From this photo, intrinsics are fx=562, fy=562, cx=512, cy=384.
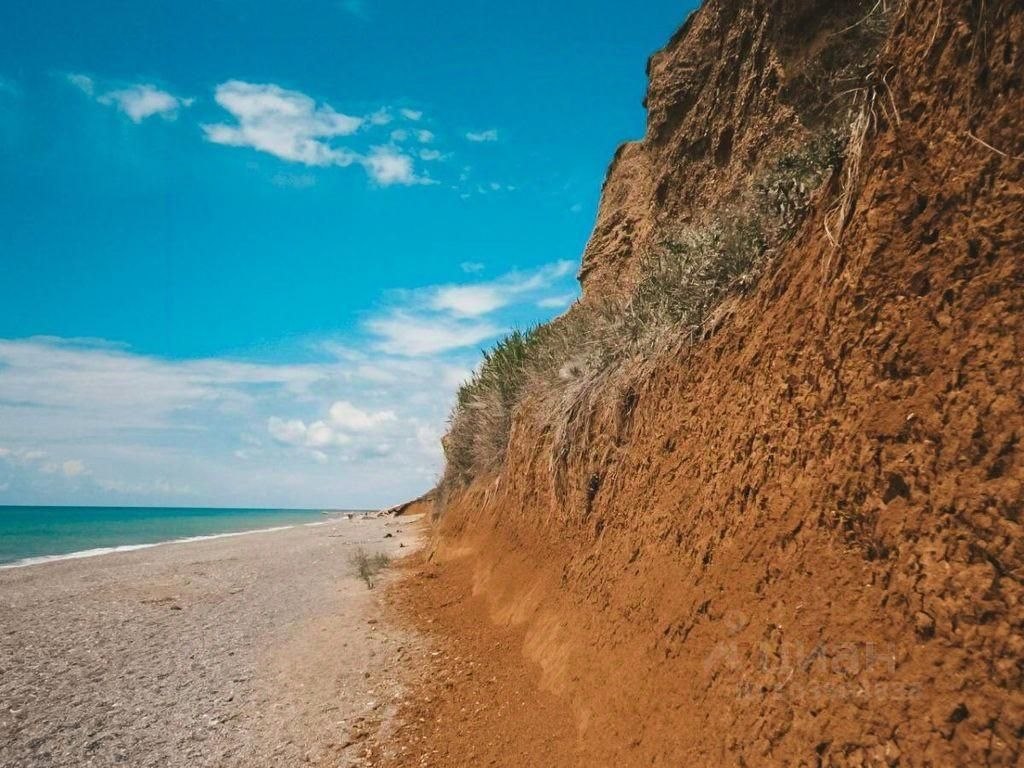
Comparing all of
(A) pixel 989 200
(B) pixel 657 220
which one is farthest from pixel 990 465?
(B) pixel 657 220

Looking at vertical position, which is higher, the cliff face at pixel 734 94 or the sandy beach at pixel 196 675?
the cliff face at pixel 734 94

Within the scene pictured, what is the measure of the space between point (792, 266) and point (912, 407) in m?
1.16

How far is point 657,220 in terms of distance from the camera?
778 cm

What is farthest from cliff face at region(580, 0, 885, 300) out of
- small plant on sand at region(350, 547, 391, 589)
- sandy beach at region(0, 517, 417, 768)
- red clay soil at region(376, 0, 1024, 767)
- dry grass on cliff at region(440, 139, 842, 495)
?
Answer: small plant on sand at region(350, 547, 391, 589)

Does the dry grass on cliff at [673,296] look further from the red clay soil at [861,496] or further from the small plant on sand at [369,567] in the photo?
the small plant on sand at [369,567]

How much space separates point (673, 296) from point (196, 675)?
6491 mm

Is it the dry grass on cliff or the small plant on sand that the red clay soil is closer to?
the dry grass on cliff

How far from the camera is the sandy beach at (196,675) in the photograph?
460 cm

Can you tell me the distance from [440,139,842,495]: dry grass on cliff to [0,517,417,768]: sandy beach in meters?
3.19

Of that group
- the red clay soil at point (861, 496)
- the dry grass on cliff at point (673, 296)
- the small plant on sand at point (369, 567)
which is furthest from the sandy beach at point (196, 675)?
the dry grass on cliff at point (673, 296)

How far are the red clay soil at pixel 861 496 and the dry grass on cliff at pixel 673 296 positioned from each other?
306 mm

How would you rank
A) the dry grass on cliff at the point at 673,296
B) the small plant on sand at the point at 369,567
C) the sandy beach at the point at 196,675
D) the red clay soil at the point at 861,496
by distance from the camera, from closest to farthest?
1. the red clay soil at the point at 861,496
2. the dry grass on cliff at the point at 673,296
3. the sandy beach at the point at 196,675
4. the small plant on sand at the point at 369,567

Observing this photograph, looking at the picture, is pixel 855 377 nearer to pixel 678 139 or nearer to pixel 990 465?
pixel 990 465

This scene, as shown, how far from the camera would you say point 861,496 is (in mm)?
2174
